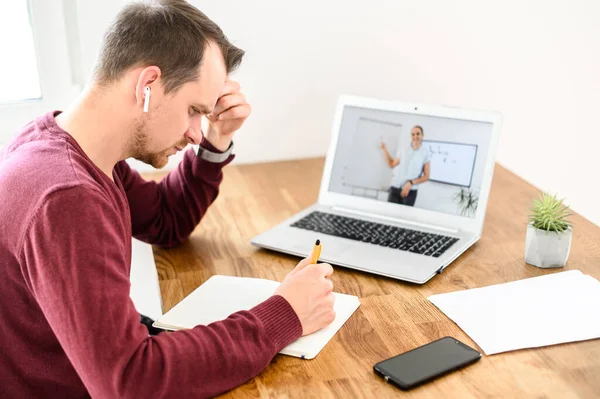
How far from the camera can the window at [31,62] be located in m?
1.77

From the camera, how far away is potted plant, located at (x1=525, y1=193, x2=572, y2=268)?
1323 mm

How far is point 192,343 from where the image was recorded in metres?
0.97

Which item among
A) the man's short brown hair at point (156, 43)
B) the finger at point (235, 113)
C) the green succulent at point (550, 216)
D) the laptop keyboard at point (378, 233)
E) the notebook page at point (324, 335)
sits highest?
the man's short brown hair at point (156, 43)

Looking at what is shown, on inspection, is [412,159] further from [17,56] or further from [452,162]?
[17,56]

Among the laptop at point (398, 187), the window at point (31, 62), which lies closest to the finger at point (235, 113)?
the laptop at point (398, 187)

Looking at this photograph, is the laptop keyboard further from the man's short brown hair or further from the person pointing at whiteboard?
the man's short brown hair

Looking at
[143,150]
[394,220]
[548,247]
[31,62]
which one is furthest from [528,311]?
→ [31,62]

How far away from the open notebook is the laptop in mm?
155

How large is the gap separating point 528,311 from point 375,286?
261mm

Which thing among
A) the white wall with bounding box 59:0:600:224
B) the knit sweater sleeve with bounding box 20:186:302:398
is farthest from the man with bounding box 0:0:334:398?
the white wall with bounding box 59:0:600:224

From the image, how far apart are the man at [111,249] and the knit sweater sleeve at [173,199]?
0.24m

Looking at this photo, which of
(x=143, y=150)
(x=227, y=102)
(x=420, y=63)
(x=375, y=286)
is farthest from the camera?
(x=420, y=63)

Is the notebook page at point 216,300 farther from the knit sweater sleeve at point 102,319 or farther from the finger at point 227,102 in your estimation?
the finger at point 227,102

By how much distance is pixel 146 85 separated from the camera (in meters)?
1.04
